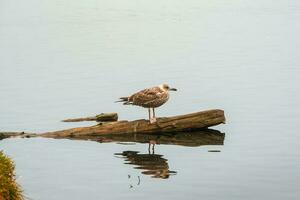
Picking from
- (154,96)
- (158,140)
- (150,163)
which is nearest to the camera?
(150,163)

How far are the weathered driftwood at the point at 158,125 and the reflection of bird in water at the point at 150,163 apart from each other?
1.24 metres

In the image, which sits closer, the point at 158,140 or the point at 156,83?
the point at 158,140

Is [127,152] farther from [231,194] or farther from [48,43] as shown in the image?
[48,43]

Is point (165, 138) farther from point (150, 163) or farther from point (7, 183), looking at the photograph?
point (7, 183)

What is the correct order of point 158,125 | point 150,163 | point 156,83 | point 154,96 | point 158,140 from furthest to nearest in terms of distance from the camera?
point 156,83
point 158,140
point 154,96
point 158,125
point 150,163

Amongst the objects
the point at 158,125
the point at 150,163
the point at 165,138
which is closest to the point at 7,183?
the point at 150,163

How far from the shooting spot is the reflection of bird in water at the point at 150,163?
2508 cm

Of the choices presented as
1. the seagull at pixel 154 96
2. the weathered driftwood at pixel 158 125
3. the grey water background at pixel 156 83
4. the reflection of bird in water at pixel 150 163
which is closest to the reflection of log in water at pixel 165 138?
the weathered driftwood at pixel 158 125

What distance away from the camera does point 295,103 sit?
136ft

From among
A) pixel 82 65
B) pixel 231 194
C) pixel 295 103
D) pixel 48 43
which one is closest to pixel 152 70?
pixel 82 65

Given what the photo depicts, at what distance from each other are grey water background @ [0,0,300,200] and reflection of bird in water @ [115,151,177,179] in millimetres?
351

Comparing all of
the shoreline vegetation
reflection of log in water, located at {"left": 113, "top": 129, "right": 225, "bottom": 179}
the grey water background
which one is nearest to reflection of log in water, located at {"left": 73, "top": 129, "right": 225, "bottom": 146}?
reflection of log in water, located at {"left": 113, "top": 129, "right": 225, "bottom": 179}

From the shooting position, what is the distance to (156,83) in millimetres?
51875

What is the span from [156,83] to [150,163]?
83.0 ft
